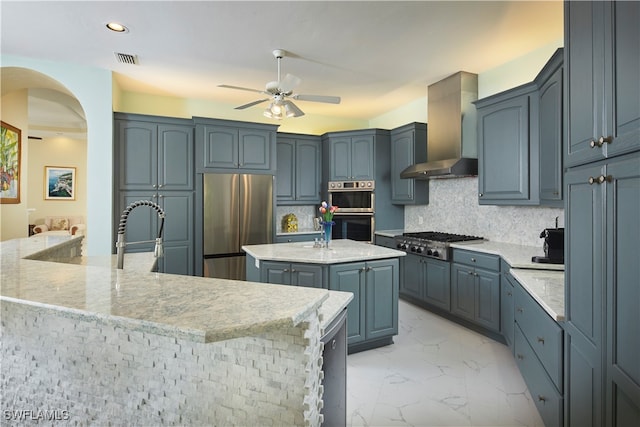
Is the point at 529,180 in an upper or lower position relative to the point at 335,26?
lower

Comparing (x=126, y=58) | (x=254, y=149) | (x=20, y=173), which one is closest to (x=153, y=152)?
(x=126, y=58)

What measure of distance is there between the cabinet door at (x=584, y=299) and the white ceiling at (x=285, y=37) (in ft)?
6.17

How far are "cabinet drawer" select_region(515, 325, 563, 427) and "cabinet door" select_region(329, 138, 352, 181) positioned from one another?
3.32m

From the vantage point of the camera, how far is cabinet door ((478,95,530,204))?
3.11m

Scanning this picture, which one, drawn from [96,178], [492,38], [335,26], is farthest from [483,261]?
[96,178]

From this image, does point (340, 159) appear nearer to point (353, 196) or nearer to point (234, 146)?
point (353, 196)

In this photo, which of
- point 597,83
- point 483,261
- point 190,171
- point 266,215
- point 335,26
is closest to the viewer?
point 597,83

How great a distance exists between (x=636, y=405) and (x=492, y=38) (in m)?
3.06

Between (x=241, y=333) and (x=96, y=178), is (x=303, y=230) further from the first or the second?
(x=241, y=333)

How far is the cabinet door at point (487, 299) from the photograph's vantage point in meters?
3.13

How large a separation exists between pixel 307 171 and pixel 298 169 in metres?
0.16

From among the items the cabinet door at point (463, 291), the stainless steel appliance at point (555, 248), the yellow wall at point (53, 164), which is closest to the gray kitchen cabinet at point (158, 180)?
the cabinet door at point (463, 291)

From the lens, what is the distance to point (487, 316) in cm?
323

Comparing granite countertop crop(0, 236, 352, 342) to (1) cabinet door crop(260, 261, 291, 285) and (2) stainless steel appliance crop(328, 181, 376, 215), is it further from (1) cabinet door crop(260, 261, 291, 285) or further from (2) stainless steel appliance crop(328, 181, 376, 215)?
(2) stainless steel appliance crop(328, 181, 376, 215)
